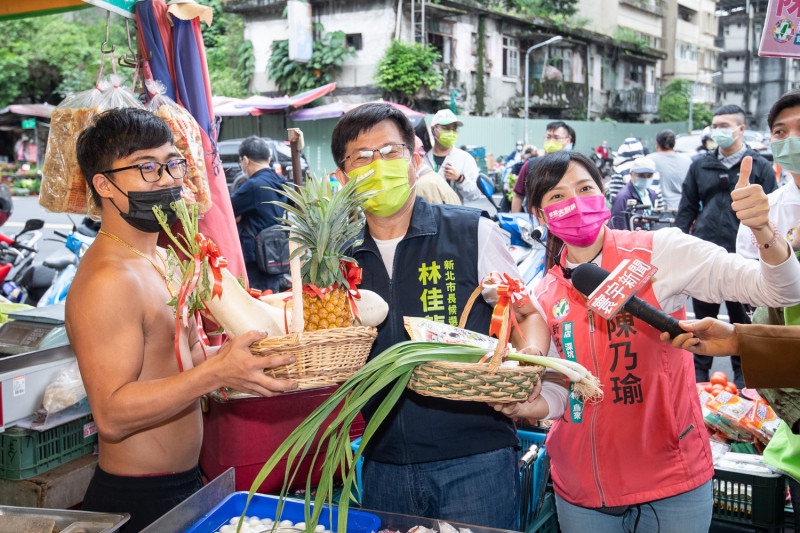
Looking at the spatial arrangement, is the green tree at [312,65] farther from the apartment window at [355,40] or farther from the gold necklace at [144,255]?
the gold necklace at [144,255]

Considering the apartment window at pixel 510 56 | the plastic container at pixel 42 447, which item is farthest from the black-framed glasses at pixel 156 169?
the apartment window at pixel 510 56

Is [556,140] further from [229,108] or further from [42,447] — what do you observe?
[229,108]

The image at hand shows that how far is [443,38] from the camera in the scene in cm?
2578

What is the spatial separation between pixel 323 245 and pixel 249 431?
116 centimetres

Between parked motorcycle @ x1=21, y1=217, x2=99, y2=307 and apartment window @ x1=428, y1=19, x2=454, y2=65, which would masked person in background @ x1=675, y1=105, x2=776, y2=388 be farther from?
apartment window @ x1=428, y1=19, x2=454, y2=65

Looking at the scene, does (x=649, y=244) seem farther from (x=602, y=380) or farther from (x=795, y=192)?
(x=795, y=192)

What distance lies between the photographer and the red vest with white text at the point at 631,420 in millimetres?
2131

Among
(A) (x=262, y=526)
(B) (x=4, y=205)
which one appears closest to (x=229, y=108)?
(B) (x=4, y=205)

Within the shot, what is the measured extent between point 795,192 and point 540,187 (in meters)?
1.76

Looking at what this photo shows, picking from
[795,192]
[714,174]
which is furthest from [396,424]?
[714,174]

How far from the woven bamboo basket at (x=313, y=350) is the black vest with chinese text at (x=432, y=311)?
1.56ft

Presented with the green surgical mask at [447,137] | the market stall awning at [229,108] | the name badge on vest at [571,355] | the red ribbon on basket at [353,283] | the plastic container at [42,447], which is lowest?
the plastic container at [42,447]

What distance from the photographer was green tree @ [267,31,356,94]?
22594mm

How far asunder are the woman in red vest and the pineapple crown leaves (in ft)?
2.45
